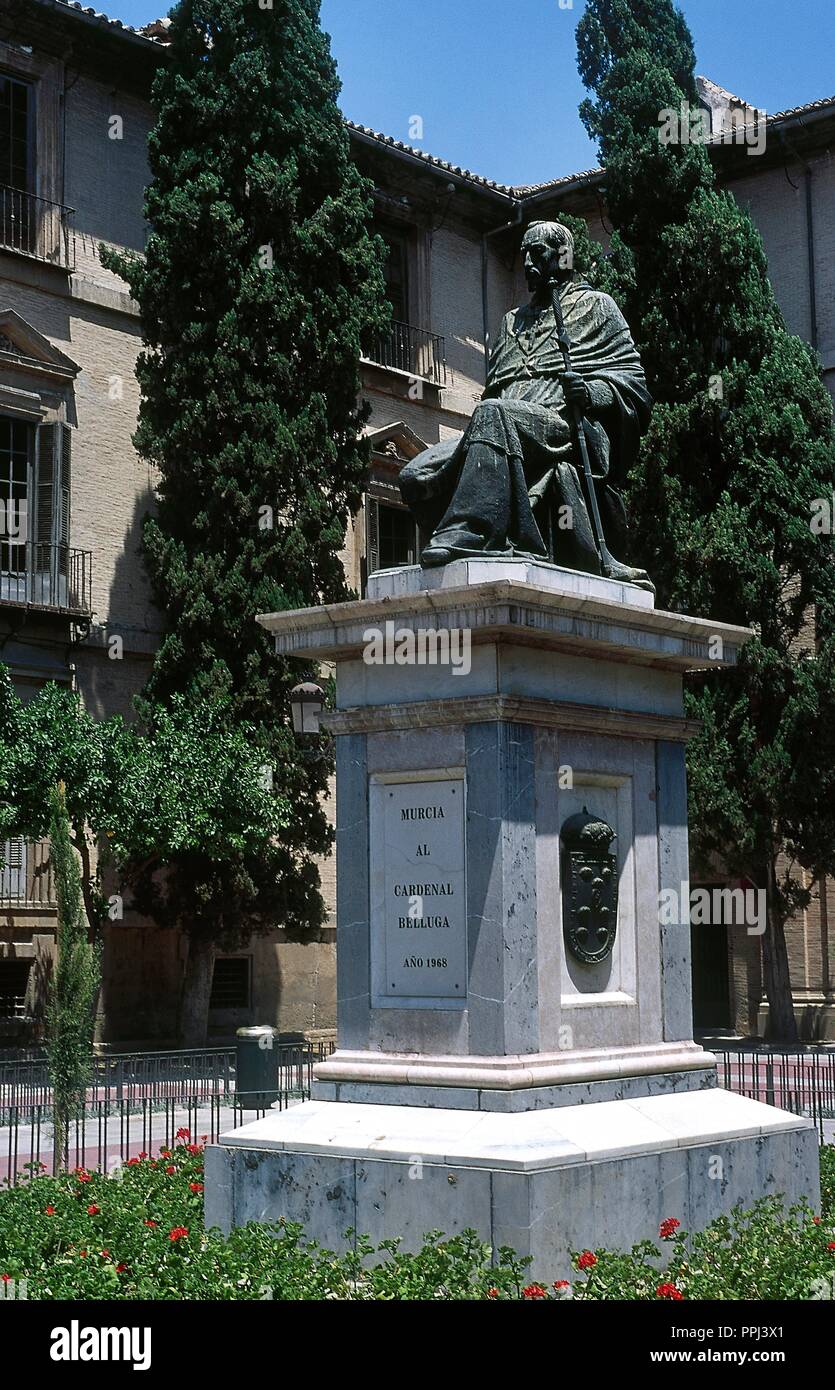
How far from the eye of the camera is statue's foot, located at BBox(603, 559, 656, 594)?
9.27 meters

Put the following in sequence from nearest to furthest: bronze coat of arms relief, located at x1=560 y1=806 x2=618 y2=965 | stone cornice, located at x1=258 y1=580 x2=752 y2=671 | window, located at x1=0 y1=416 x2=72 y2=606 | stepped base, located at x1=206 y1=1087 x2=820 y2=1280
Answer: stepped base, located at x1=206 y1=1087 x2=820 y2=1280 < stone cornice, located at x1=258 y1=580 x2=752 y2=671 < bronze coat of arms relief, located at x1=560 y1=806 x2=618 y2=965 < window, located at x1=0 y1=416 x2=72 y2=606

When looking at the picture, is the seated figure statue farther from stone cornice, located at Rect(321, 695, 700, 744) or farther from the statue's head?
stone cornice, located at Rect(321, 695, 700, 744)

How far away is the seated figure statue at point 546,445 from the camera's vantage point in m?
8.83

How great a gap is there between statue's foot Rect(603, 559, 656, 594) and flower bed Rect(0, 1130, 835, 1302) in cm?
305

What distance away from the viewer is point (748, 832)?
27.2m

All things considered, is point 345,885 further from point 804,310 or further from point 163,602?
point 804,310

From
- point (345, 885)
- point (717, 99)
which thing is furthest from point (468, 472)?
point (717, 99)

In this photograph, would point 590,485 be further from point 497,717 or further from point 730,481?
point 730,481

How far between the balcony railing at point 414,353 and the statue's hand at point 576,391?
24432 mm

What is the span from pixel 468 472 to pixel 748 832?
19.1 meters

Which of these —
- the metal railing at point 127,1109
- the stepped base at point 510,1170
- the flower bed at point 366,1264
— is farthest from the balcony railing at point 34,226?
the stepped base at point 510,1170

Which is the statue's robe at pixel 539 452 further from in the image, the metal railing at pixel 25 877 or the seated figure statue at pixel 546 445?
the metal railing at pixel 25 877

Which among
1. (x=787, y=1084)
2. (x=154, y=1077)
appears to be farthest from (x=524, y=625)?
(x=154, y=1077)

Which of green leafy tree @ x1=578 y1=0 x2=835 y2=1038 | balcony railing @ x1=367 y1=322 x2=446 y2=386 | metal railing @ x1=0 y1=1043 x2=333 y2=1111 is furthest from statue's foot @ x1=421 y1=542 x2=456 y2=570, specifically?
balcony railing @ x1=367 y1=322 x2=446 y2=386
